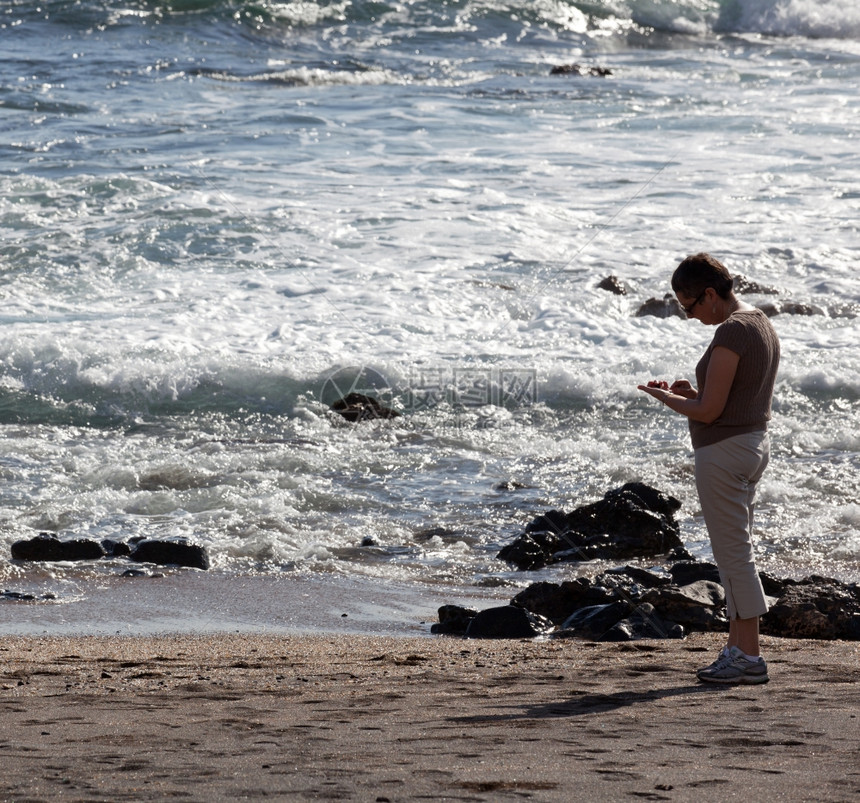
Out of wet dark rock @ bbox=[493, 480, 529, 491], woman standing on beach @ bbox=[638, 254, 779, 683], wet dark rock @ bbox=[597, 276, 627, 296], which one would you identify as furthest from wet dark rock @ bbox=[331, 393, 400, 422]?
woman standing on beach @ bbox=[638, 254, 779, 683]

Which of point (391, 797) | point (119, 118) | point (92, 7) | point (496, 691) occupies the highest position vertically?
point (92, 7)

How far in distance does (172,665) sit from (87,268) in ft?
29.5

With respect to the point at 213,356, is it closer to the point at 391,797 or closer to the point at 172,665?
the point at 172,665

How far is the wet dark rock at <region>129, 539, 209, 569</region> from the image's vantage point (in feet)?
20.6

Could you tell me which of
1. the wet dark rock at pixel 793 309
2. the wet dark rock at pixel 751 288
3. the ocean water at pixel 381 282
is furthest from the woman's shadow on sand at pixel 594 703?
the wet dark rock at pixel 751 288

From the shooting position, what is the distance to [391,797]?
110 inches

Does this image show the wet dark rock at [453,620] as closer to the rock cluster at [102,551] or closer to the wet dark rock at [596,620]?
the wet dark rock at [596,620]

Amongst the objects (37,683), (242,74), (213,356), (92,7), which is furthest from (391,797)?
(92,7)

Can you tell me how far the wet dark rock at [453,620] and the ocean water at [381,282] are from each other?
2.36 feet

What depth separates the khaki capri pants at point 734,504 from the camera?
13.4 ft

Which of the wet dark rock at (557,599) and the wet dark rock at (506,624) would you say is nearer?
the wet dark rock at (506,624)

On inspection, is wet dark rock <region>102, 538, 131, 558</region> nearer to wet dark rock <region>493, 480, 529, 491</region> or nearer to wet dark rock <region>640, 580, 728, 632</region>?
wet dark rock <region>493, 480, 529, 491</region>

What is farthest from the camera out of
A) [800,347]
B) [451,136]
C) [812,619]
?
[451,136]

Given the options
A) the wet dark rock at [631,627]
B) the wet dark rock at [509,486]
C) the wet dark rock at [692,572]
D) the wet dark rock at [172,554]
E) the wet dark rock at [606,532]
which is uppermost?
the wet dark rock at [692,572]
